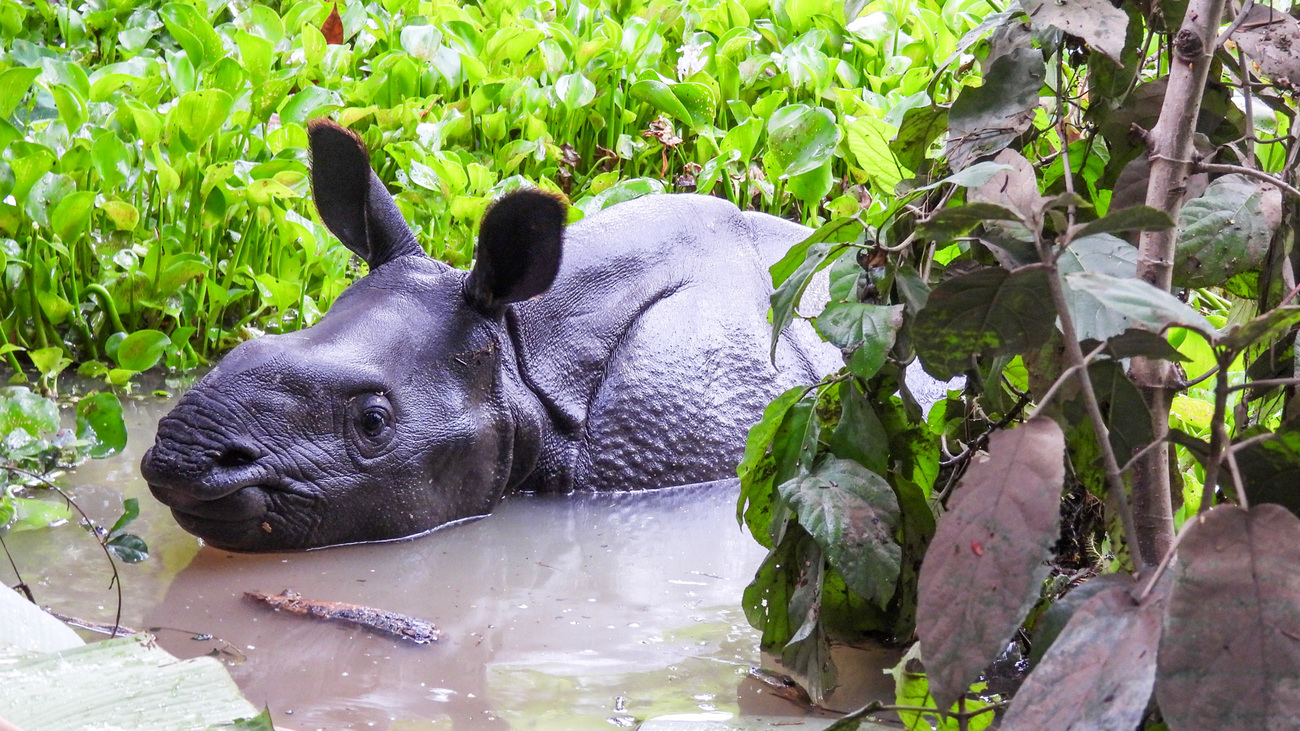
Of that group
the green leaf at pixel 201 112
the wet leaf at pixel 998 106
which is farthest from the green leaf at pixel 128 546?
the green leaf at pixel 201 112

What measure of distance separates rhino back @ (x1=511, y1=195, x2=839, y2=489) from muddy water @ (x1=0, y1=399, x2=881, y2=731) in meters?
0.11

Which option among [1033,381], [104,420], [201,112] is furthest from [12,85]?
[1033,381]

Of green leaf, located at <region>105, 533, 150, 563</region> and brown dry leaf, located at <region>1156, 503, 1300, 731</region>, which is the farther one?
green leaf, located at <region>105, 533, 150, 563</region>

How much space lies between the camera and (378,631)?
2.48 m

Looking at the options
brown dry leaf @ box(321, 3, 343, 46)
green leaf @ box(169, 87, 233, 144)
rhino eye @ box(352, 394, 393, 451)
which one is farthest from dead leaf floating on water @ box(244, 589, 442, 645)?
brown dry leaf @ box(321, 3, 343, 46)

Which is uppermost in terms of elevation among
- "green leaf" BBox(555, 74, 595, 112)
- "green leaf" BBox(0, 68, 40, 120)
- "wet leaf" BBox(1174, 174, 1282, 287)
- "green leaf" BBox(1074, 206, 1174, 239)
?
"green leaf" BBox(1074, 206, 1174, 239)

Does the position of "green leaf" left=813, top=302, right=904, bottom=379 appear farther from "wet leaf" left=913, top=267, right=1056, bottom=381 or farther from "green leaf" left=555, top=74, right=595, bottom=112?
"green leaf" left=555, top=74, right=595, bottom=112

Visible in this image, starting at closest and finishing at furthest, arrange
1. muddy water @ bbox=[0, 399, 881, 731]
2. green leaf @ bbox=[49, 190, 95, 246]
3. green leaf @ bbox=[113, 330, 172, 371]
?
muddy water @ bbox=[0, 399, 881, 731] → green leaf @ bbox=[49, 190, 95, 246] → green leaf @ bbox=[113, 330, 172, 371]

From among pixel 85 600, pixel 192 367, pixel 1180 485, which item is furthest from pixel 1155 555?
pixel 192 367

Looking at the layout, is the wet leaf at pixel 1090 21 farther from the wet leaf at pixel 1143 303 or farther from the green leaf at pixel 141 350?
the green leaf at pixel 141 350

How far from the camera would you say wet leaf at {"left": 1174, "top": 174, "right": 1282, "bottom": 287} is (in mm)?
1609

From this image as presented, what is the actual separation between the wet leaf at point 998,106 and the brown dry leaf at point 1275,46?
0.79ft

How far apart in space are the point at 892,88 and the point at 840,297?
4073 millimetres

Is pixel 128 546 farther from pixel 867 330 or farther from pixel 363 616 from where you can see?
pixel 867 330
